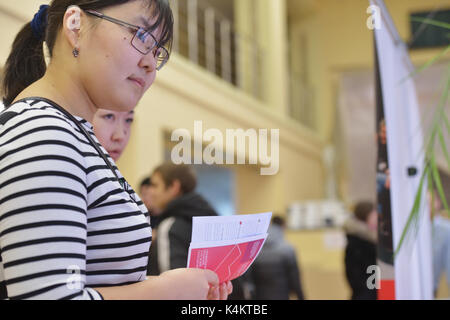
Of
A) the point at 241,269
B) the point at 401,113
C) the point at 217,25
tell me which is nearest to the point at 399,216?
the point at 401,113

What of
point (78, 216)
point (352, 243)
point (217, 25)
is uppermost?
point (217, 25)

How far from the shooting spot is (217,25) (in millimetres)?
7828

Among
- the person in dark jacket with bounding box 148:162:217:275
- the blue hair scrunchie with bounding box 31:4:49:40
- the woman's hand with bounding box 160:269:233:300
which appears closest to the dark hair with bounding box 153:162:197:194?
the person in dark jacket with bounding box 148:162:217:275

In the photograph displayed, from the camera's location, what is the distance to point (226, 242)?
685 mm

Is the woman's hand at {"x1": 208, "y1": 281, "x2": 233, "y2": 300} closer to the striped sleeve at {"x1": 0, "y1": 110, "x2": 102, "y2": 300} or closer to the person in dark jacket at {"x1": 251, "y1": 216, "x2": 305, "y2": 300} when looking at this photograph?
the striped sleeve at {"x1": 0, "y1": 110, "x2": 102, "y2": 300}

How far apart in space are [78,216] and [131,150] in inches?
124

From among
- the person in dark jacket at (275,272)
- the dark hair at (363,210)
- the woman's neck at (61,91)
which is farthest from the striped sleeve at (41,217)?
the person in dark jacket at (275,272)

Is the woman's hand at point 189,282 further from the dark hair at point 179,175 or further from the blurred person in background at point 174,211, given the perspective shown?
the dark hair at point 179,175

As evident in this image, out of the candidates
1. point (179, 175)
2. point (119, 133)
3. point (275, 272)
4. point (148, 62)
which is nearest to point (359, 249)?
point (275, 272)

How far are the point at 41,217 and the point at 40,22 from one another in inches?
14.1

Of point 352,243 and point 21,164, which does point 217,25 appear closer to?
point 352,243

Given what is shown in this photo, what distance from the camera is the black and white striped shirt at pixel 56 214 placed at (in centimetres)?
52

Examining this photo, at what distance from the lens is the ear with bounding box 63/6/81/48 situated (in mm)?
650
